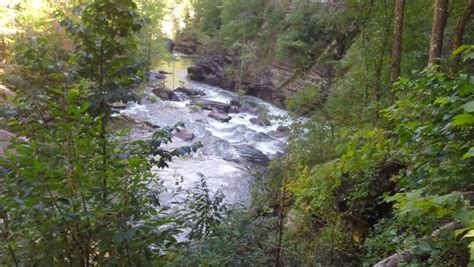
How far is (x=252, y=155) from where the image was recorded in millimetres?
13594

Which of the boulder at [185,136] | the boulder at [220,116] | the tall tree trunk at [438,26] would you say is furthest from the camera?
the boulder at [220,116]

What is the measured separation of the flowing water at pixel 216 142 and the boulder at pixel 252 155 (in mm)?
111

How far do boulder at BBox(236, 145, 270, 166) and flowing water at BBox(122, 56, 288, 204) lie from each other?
111 millimetres

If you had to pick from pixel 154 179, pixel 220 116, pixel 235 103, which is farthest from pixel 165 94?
pixel 154 179

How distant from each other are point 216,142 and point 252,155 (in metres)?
1.87

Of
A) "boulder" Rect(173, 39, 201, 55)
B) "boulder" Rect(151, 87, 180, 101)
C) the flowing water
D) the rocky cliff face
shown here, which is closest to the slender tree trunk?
the flowing water

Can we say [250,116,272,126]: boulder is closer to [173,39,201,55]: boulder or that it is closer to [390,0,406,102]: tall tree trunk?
[390,0,406,102]: tall tree trunk

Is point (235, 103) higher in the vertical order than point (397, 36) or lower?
lower

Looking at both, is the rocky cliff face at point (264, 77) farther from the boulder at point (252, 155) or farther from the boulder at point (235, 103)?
the boulder at point (252, 155)

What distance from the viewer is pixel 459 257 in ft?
7.63

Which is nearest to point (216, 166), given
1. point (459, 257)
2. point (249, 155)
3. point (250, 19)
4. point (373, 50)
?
point (249, 155)

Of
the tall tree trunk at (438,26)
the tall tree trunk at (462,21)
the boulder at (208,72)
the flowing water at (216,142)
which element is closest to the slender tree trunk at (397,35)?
the tall tree trunk at (462,21)

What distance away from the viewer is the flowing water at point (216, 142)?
10.9 m

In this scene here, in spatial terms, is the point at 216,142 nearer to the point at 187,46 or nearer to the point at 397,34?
the point at 397,34
